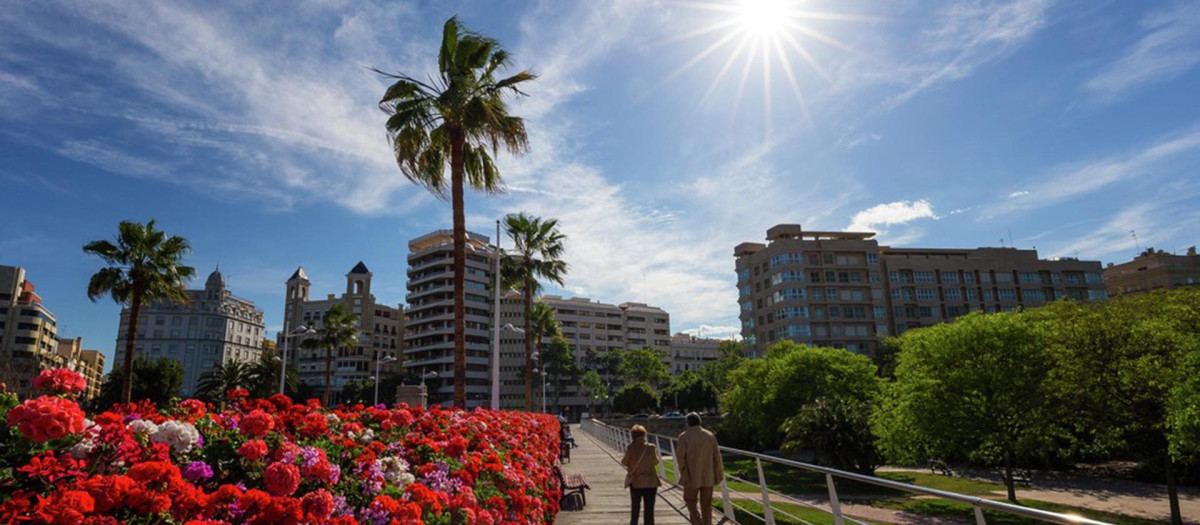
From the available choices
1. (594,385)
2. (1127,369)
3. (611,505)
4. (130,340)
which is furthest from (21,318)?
(1127,369)

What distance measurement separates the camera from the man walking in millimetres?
8312

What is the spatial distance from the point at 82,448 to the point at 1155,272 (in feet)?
465

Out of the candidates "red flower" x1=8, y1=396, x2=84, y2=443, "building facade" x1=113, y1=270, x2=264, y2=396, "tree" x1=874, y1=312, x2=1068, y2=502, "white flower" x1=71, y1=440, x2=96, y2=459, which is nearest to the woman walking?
"white flower" x1=71, y1=440, x2=96, y2=459

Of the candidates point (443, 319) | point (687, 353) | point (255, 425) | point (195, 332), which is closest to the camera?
point (255, 425)

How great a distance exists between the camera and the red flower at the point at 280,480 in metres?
3.05

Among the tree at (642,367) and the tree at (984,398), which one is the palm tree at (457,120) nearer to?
the tree at (984,398)

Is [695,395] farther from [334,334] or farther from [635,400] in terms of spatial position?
[334,334]

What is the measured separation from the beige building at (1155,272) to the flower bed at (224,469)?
130 m

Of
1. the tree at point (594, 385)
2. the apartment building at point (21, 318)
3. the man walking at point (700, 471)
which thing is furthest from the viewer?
the tree at point (594, 385)

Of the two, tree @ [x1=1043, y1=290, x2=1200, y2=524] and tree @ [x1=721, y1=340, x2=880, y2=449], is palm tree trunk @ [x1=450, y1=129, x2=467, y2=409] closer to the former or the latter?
tree @ [x1=1043, y1=290, x2=1200, y2=524]

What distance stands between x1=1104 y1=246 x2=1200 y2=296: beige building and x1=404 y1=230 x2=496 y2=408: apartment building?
10582 centimetres

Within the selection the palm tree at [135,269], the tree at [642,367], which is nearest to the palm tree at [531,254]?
the palm tree at [135,269]

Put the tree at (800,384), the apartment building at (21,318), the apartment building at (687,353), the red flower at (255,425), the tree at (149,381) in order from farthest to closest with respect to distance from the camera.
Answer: the apartment building at (687,353) < the apartment building at (21,318) < the tree at (149,381) < the tree at (800,384) < the red flower at (255,425)

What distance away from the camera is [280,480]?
306cm
